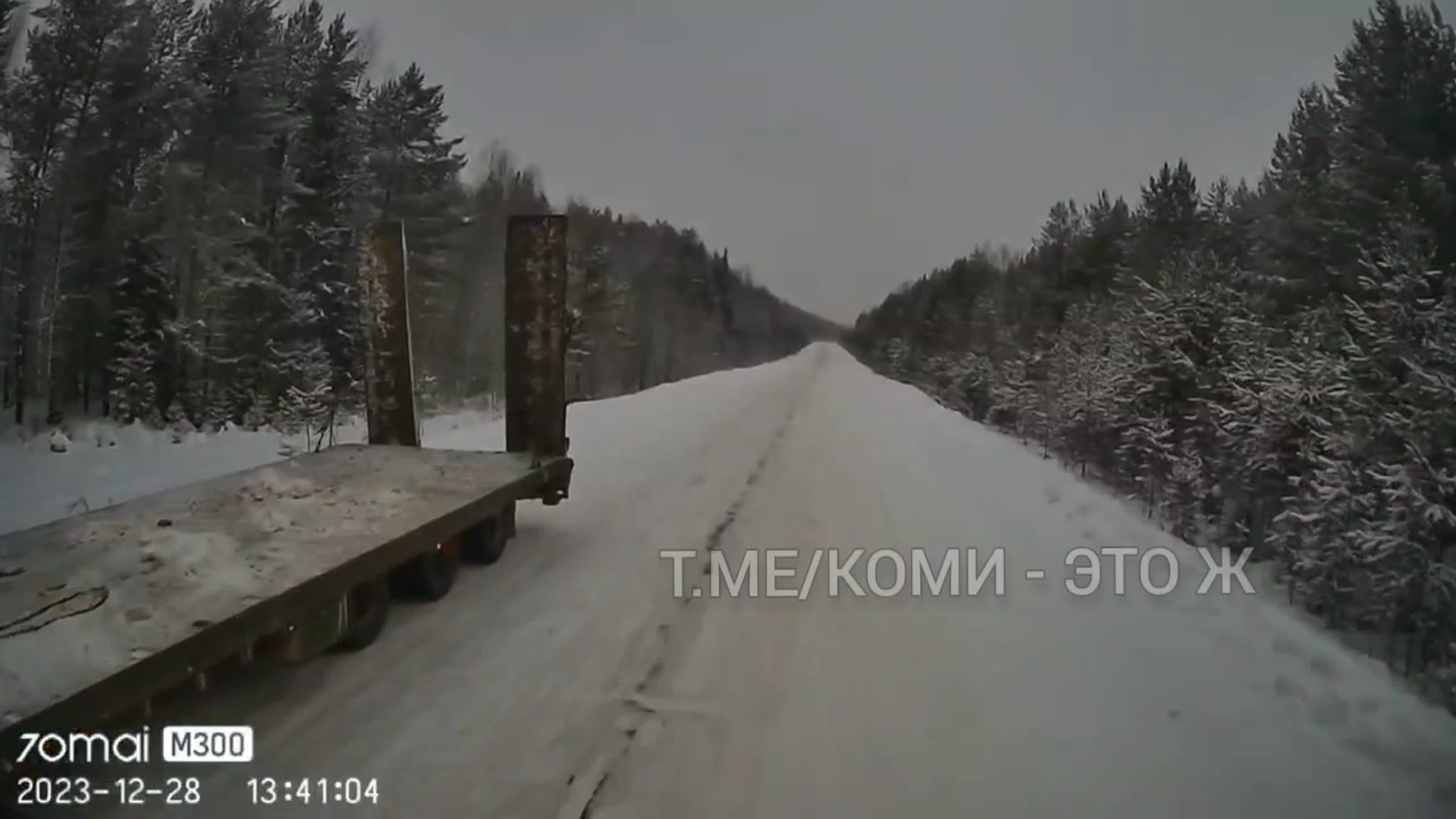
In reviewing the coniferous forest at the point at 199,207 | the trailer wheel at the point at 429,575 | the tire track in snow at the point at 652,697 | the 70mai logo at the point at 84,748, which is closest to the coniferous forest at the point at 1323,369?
the tire track in snow at the point at 652,697

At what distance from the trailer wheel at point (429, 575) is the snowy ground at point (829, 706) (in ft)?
0.43

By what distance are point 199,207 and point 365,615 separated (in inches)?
906

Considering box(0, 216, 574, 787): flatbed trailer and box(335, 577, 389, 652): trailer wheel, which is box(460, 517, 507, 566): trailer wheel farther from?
box(335, 577, 389, 652): trailer wheel

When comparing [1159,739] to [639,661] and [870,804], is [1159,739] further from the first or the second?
[639,661]

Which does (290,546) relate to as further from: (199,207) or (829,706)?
(199,207)

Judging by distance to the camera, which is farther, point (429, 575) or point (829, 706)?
point (429, 575)

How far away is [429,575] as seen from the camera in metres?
5.54

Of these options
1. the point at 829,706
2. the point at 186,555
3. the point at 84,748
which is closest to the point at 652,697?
the point at 829,706

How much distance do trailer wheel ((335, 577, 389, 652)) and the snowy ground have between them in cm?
11

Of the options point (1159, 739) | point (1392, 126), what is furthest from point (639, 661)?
point (1392, 126)

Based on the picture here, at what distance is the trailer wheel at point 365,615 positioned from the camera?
4.57 m

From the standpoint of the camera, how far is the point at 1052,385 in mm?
28031

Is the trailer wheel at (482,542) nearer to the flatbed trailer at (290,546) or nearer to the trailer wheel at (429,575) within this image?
the flatbed trailer at (290,546)

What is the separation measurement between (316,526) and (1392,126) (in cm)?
1491
